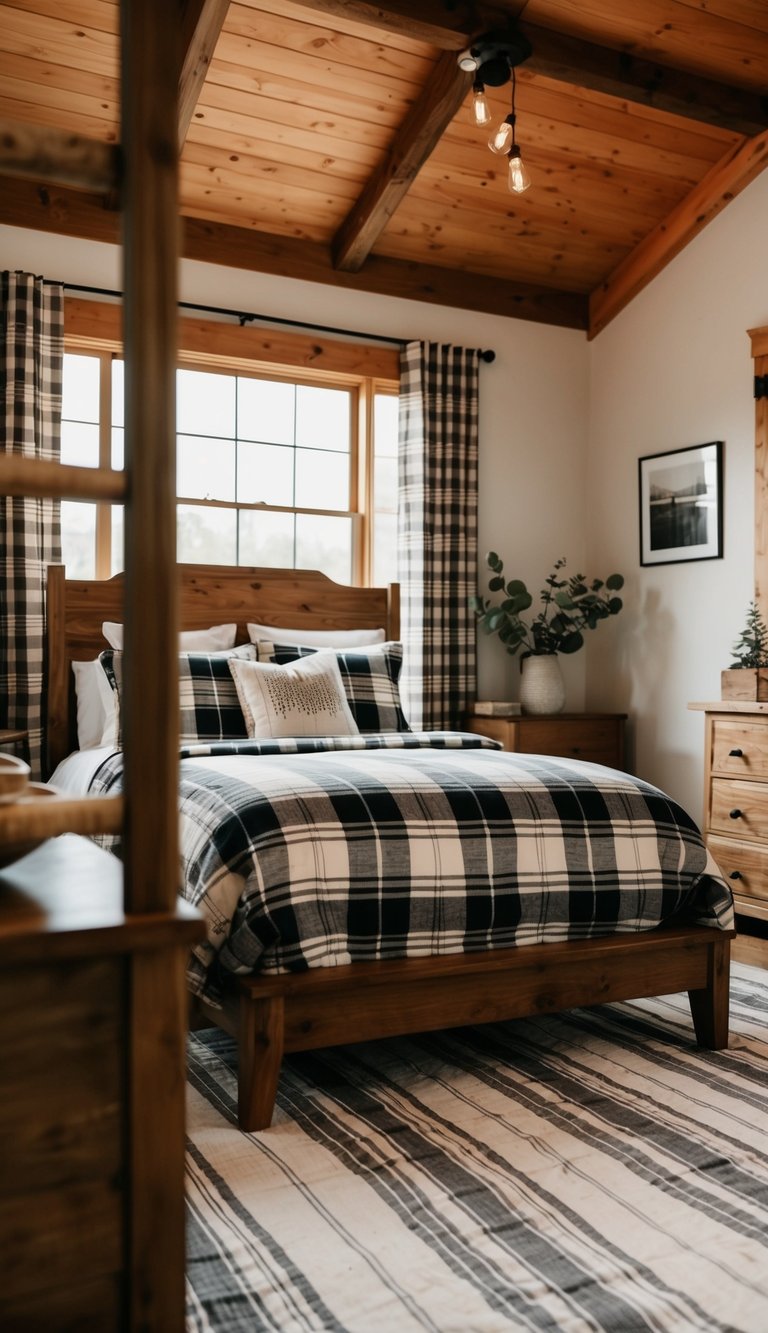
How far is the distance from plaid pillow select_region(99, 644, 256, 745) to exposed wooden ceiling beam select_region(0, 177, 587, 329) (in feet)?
5.79

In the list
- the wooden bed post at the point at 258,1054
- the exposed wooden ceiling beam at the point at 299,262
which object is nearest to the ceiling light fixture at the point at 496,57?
the exposed wooden ceiling beam at the point at 299,262

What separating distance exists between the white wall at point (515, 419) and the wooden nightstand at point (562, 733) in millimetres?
477

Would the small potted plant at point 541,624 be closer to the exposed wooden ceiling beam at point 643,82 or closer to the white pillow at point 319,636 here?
the white pillow at point 319,636

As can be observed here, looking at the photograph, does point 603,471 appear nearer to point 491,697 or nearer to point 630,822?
point 491,697

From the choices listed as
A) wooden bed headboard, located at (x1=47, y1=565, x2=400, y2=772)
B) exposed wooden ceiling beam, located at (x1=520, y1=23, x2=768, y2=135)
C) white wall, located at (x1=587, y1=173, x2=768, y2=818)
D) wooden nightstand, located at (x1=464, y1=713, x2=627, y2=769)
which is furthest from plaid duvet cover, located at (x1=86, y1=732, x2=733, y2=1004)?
exposed wooden ceiling beam, located at (x1=520, y1=23, x2=768, y2=135)

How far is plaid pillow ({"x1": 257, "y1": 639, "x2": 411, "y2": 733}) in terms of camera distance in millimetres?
4051

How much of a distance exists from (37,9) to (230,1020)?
3.34 m

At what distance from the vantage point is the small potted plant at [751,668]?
3.96 m

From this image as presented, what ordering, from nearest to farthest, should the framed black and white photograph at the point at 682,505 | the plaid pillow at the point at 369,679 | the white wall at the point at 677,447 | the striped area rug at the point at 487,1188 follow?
the striped area rug at the point at 487,1188
the plaid pillow at the point at 369,679
the white wall at the point at 677,447
the framed black and white photograph at the point at 682,505

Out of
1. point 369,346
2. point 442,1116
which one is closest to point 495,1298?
point 442,1116

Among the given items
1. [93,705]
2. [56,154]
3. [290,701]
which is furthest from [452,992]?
[93,705]

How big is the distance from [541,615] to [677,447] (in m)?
1.02

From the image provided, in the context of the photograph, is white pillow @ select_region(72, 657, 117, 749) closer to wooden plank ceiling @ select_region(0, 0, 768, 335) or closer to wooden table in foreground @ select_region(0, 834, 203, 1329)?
wooden plank ceiling @ select_region(0, 0, 768, 335)

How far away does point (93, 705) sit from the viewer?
401 cm
